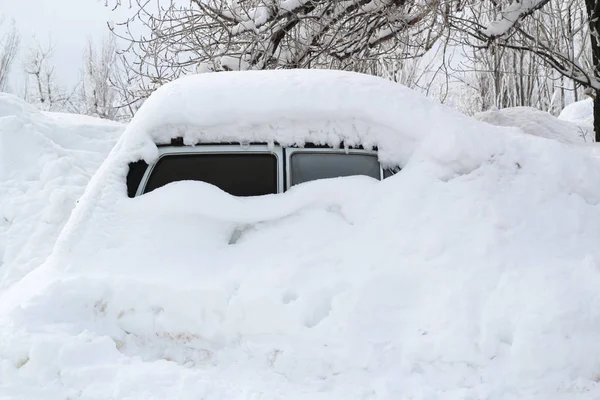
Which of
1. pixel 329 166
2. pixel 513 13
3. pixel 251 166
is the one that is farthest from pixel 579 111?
pixel 251 166

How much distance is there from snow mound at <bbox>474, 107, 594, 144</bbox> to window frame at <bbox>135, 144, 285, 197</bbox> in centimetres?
420

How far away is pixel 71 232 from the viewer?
3152mm

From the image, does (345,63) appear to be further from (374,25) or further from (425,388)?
(425,388)

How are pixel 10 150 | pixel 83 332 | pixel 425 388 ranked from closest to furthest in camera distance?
1. pixel 425 388
2. pixel 83 332
3. pixel 10 150

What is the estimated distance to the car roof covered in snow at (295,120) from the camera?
10.9 ft

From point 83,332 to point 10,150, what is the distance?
497 cm

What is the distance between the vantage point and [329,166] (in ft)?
11.0

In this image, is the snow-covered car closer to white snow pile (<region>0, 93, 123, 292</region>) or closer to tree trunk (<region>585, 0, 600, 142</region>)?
white snow pile (<region>0, 93, 123, 292</region>)

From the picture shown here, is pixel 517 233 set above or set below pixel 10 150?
below

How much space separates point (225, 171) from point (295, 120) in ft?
1.82

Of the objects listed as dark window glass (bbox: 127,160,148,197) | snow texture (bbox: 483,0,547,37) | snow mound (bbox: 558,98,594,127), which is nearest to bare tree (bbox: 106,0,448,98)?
snow texture (bbox: 483,0,547,37)

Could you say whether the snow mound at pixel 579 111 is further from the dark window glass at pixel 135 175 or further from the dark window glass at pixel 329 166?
the dark window glass at pixel 135 175

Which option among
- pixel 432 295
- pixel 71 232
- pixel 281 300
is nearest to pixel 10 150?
pixel 71 232

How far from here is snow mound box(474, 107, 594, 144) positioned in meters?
6.65
